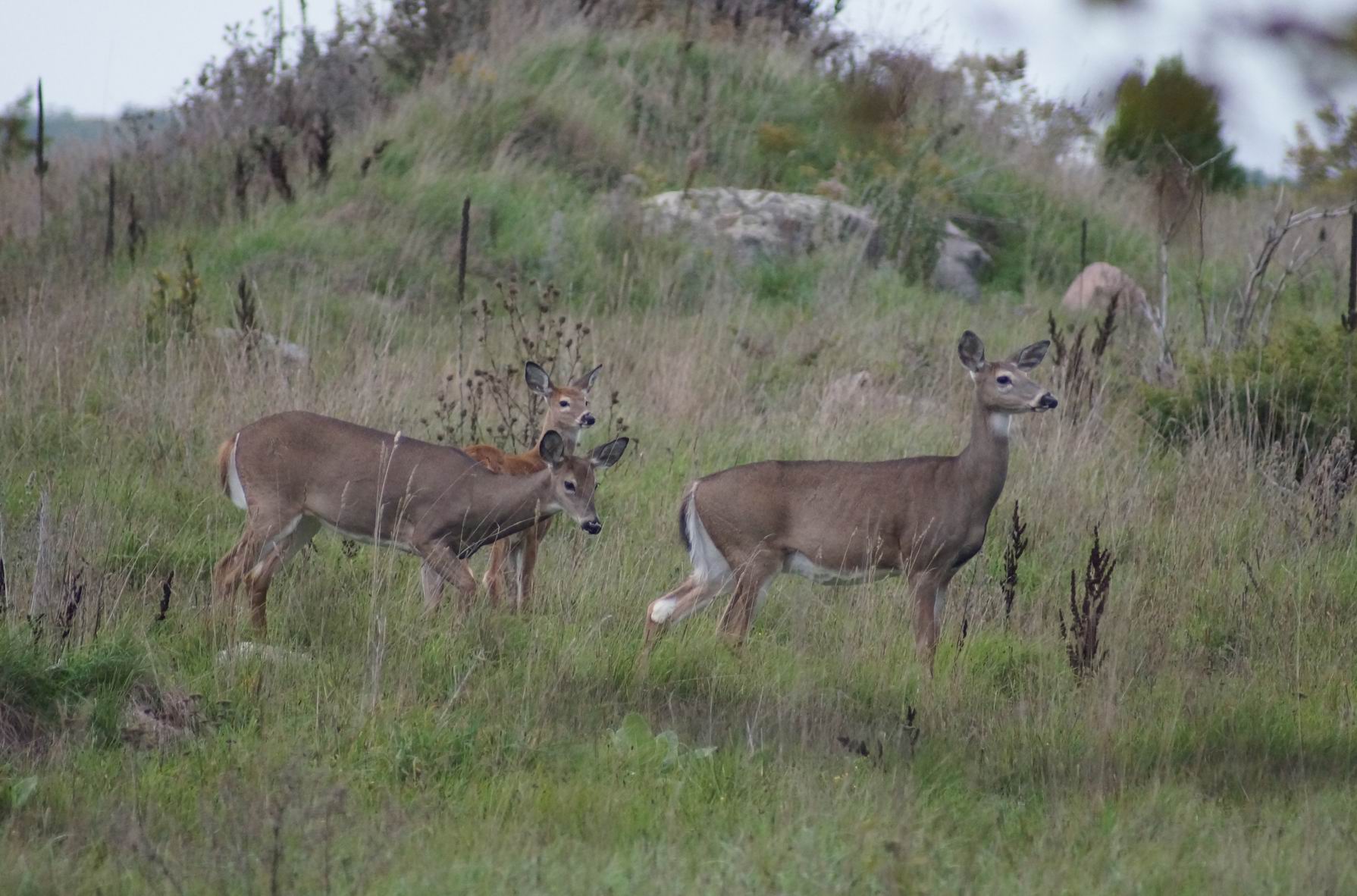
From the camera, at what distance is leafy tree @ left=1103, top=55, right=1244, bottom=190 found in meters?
1.80

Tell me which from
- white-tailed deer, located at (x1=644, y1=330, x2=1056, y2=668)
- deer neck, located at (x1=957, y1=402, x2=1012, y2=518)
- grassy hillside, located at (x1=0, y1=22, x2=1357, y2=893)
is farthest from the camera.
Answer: deer neck, located at (x1=957, y1=402, x2=1012, y2=518)

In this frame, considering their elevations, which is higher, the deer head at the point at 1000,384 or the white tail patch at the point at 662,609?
the deer head at the point at 1000,384

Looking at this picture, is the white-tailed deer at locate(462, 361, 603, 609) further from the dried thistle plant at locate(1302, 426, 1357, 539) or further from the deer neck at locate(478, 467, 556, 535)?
the dried thistle plant at locate(1302, 426, 1357, 539)

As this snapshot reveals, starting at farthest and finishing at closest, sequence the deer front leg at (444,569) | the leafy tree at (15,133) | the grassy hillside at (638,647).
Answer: the leafy tree at (15,133)
the deer front leg at (444,569)
the grassy hillside at (638,647)

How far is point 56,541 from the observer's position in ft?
21.8

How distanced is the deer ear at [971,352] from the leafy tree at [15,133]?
559 inches

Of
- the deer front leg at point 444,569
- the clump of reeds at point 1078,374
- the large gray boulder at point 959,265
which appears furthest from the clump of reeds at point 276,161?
the deer front leg at point 444,569

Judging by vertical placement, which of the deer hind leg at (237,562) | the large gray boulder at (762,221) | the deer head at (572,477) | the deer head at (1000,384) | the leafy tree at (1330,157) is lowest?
the deer hind leg at (237,562)

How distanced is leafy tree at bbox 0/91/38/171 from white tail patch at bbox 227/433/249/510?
12550 mm

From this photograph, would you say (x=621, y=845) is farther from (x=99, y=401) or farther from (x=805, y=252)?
(x=805, y=252)

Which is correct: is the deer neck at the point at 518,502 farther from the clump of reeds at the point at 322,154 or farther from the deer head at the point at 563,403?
the clump of reeds at the point at 322,154

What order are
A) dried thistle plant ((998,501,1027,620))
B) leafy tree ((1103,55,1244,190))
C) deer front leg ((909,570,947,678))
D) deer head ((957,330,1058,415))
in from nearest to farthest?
1. leafy tree ((1103,55,1244,190))
2. dried thistle plant ((998,501,1027,620))
3. deer front leg ((909,570,947,678))
4. deer head ((957,330,1058,415))

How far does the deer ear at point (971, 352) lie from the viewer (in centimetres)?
751

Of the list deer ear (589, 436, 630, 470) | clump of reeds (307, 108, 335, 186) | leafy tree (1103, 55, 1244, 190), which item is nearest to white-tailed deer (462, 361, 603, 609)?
deer ear (589, 436, 630, 470)
